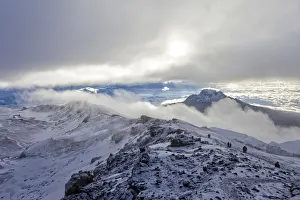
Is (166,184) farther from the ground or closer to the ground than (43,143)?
farther from the ground

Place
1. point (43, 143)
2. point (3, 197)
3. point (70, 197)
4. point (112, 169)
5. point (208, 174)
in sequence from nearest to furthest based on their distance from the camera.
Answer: point (208, 174)
point (70, 197)
point (112, 169)
point (3, 197)
point (43, 143)

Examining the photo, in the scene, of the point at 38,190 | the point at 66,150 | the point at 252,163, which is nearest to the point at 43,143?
the point at 66,150

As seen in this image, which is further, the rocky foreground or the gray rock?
the gray rock

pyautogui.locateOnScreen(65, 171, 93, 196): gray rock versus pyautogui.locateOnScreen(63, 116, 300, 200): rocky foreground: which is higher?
pyautogui.locateOnScreen(63, 116, 300, 200): rocky foreground

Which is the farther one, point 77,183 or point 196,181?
point 77,183

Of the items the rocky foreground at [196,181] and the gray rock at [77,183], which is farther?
the gray rock at [77,183]

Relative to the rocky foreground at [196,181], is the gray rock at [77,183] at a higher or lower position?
lower

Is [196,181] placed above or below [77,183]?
above

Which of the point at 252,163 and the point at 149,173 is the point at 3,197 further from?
the point at 252,163

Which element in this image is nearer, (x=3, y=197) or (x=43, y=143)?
(x=3, y=197)

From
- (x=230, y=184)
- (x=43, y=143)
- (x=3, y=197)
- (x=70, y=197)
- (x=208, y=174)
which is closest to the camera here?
(x=230, y=184)

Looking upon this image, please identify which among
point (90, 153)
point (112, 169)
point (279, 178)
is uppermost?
point (279, 178)
